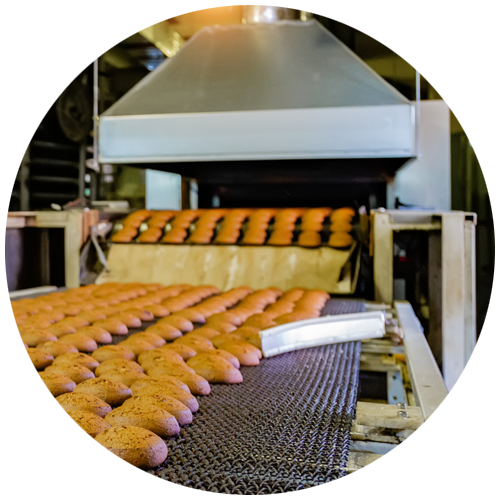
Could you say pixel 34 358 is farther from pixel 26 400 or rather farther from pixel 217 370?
pixel 217 370

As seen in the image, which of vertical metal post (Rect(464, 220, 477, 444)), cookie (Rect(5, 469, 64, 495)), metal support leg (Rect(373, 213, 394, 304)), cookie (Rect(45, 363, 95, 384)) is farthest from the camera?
metal support leg (Rect(373, 213, 394, 304))

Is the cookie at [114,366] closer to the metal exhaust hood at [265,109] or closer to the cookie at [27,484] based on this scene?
the cookie at [27,484]

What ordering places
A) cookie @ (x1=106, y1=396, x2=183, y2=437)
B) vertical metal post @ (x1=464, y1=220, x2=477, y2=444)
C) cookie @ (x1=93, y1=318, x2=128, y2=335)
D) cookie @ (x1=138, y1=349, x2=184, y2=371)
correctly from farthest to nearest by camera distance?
vertical metal post @ (x1=464, y1=220, x2=477, y2=444)
cookie @ (x1=93, y1=318, x2=128, y2=335)
cookie @ (x1=138, y1=349, x2=184, y2=371)
cookie @ (x1=106, y1=396, x2=183, y2=437)

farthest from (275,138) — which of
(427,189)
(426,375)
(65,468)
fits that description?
(65,468)

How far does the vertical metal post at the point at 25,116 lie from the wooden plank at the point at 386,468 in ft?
20.8

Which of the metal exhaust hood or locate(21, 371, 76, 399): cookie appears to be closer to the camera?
locate(21, 371, 76, 399): cookie

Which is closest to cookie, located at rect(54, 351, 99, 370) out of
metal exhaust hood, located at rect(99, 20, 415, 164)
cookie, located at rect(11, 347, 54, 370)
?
cookie, located at rect(11, 347, 54, 370)

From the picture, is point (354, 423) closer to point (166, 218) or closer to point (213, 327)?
point (213, 327)

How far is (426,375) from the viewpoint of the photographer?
1.68 metres

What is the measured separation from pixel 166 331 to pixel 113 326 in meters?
0.27

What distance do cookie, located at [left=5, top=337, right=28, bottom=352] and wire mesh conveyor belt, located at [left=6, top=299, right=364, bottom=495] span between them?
2.66ft

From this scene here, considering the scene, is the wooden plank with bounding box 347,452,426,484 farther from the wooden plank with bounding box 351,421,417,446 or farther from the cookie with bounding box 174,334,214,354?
the cookie with bounding box 174,334,214,354

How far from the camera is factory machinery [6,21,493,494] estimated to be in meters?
1.07

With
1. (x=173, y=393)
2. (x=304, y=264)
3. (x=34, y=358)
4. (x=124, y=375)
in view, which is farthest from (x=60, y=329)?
(x=304, y=264)
